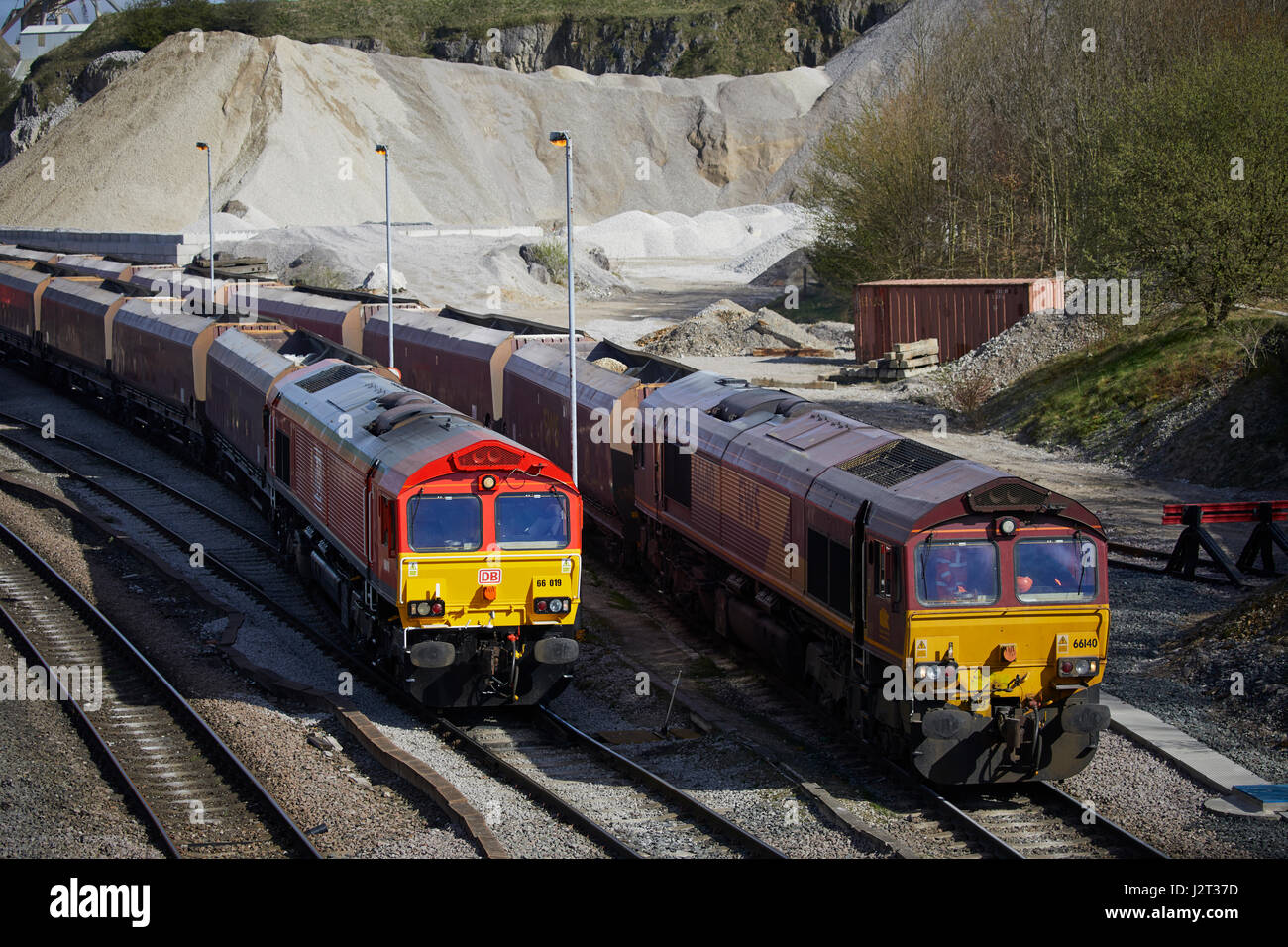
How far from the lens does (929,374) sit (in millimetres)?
45500

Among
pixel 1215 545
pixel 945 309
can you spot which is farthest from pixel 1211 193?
pixel 945 309

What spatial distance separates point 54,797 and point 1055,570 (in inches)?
406

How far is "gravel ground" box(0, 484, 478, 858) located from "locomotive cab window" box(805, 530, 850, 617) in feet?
15.6

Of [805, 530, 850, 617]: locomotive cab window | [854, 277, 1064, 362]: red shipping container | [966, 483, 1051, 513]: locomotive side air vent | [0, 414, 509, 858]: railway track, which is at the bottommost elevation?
[0, 414, 509, 858]: railway track

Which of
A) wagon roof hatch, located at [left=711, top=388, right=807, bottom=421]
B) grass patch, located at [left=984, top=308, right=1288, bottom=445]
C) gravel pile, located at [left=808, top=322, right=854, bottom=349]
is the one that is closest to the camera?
wagon roof hatch, located at [left=711, top=388, right=807, bottom=421]

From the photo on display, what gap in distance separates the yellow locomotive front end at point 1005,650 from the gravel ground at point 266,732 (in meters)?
4.59

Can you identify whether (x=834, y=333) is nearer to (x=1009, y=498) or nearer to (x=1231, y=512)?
(x=1231, y=512)

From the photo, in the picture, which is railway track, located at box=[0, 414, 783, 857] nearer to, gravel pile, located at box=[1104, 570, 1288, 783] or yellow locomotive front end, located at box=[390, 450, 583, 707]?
yellow locomotive front end, located at box=[390, 450, 583, 707]

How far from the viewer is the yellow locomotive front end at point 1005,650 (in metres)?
13.6

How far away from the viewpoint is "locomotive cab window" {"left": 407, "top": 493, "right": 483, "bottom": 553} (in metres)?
16.1

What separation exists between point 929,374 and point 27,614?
100 ft

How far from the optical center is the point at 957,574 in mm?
13648

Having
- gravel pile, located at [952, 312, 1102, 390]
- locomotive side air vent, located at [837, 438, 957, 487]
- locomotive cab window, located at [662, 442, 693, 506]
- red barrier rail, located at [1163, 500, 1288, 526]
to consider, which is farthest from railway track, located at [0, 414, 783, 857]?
gravel pile, located at [952, 312, 1102, 390]
